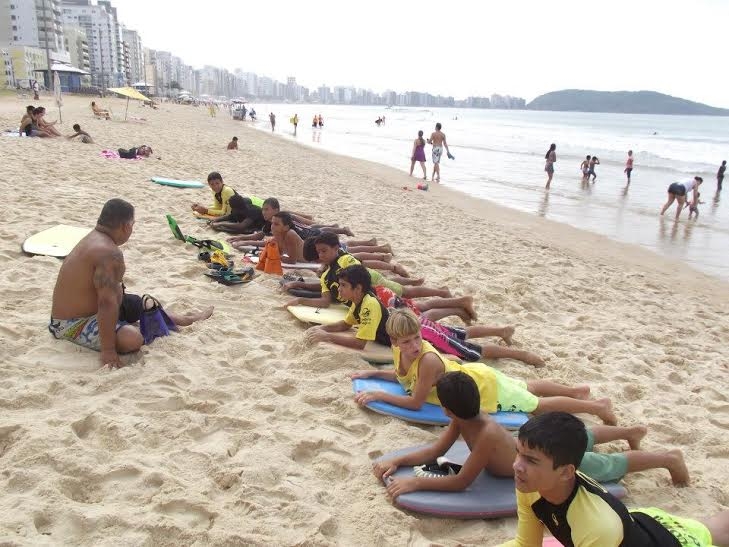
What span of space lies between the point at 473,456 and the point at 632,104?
611 ft

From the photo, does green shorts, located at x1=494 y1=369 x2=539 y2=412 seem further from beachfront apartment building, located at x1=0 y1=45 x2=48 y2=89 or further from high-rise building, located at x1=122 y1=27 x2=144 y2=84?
high-rise building, located at x1=122 y1=27 x2=144 y2=84

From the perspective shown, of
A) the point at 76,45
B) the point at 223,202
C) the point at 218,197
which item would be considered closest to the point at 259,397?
the point at 223,202

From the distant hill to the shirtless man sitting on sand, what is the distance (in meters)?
181

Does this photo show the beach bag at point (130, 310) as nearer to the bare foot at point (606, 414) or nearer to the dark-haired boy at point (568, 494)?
the dark-haired boy at point (568, 494)

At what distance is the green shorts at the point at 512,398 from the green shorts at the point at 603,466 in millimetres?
627

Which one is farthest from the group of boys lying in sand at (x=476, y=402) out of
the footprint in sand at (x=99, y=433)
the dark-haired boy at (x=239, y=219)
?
the dark-haired boy at (x=239, y=219)

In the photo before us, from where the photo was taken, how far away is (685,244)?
10789mm

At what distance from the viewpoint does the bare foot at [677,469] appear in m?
3.06

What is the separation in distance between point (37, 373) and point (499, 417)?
289 cm

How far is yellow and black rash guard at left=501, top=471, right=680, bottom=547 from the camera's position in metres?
1.87

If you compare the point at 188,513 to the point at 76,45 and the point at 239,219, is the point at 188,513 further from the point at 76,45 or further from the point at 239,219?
the point at 76,45

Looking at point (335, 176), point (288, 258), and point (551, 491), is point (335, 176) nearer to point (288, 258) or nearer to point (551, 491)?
point (288, 258)

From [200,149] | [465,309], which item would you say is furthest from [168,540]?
[200,149]

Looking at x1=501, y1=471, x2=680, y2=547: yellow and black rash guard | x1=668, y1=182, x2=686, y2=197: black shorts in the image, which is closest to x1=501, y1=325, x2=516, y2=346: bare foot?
x1=501, y1=471, x2=680, y2=547: yellow and black rash guard
